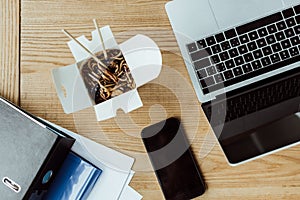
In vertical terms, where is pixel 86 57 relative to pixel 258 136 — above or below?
above

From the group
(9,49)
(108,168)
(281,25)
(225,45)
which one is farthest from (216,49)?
(9,49)

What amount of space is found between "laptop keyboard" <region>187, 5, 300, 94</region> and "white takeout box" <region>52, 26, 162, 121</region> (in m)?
0.08

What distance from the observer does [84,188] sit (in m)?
0.94

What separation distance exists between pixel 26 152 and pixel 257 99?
1.34ft

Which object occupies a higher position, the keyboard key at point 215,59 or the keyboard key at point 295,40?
the keyboard key at point 215,59

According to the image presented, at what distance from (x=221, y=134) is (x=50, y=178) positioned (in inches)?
12.2

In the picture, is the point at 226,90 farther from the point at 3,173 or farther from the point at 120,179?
the point at 3,173

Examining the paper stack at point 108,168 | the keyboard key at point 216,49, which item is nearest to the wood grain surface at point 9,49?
the paper stack at point 108,168

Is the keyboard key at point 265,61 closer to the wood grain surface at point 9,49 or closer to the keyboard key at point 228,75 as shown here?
the keyboard key at point 228,75

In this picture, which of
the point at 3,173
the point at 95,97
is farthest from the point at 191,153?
the point at 3,173

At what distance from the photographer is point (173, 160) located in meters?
0.93

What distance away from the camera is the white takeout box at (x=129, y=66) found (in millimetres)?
911

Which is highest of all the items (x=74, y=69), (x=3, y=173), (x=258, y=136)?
(x=74, y=69)

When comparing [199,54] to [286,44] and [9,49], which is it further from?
[9,49]
